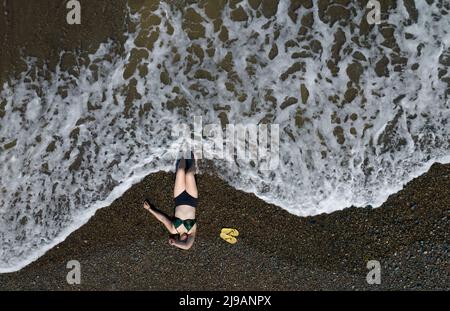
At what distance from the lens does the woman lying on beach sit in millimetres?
6242

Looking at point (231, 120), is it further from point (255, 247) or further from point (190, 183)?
point (255, 247)

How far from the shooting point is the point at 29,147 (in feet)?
21.3

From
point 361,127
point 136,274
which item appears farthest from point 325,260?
point 136,274

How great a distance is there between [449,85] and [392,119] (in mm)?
974

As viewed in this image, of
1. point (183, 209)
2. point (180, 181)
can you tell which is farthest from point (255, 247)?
point (180, 181)

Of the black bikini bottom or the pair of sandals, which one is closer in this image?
the black bikini bottom

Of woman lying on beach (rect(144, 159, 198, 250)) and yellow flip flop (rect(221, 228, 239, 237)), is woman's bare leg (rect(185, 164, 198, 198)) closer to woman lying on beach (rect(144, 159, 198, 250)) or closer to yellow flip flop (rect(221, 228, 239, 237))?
woman lying on beach (rect(144, 159, 198, 250))

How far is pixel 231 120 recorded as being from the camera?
20.9 ft

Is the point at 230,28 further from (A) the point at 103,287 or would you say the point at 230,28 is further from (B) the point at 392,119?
(A) the point at 103,287

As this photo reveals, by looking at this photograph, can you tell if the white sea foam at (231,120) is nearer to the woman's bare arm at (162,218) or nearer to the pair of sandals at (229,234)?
the woman's bare arm at (162,218)

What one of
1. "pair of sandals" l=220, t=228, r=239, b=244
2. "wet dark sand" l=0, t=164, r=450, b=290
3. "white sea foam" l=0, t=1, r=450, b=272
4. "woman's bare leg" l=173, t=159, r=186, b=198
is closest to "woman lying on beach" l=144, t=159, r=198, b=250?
"woman's bare leg" l=173, t=159, r=186, b=198

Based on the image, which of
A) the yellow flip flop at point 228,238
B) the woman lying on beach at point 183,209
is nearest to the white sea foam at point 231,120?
the woman lying on beach at point 183,209

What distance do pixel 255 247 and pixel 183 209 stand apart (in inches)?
49.7

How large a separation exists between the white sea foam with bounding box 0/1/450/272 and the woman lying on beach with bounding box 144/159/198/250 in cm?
34
